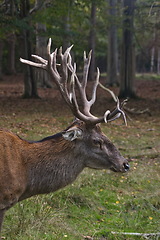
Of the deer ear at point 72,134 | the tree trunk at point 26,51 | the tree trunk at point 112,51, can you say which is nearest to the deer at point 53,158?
the deer ear at point 72,134

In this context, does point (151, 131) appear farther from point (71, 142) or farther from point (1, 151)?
point (1, 151)

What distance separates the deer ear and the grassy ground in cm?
129

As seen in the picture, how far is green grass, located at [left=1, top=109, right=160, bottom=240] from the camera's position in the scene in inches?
139

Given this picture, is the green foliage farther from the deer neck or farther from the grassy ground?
the deer neck

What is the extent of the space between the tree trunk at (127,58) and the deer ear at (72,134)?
10157 mm

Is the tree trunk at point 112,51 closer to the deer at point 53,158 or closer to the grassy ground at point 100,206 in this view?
the grassy ground at point 100,206

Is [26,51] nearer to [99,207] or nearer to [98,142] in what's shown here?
[99,207]

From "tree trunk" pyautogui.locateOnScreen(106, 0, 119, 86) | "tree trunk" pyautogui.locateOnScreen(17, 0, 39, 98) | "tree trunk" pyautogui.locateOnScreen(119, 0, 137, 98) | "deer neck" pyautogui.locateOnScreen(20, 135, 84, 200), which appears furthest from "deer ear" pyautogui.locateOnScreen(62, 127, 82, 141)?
"tree trunk" pyautogui.locateOnScreen(106, 0, 119, 86)

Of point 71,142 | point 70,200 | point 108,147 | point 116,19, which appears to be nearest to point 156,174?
point 70,200

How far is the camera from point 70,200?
4340 millimetres

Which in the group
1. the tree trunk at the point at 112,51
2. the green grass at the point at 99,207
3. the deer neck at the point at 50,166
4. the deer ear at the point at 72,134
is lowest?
the green grass at the point at 99,207

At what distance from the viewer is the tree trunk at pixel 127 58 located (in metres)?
12.4

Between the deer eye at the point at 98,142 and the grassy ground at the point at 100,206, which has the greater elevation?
the deer eye at the point at 98,142

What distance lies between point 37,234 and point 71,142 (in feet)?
4.15
